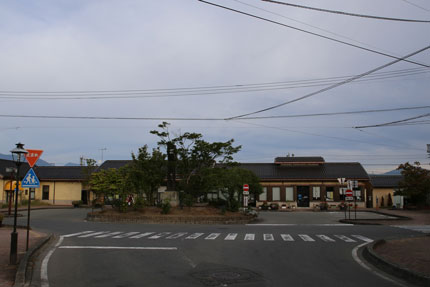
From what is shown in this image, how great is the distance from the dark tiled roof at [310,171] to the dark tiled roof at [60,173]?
23.4 metres

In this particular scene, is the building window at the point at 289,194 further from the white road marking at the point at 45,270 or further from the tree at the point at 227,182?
the white road marking at the point at 45,270

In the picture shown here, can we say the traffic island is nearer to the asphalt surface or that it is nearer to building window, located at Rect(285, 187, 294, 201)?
the asphalt surface

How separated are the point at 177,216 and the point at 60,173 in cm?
3543

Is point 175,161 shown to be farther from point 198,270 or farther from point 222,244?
point 198,270

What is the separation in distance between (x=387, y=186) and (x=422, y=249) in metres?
40.6

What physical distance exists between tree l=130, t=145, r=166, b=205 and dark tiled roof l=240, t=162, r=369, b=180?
2336 centimetres

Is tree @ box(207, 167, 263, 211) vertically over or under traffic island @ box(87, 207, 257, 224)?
over

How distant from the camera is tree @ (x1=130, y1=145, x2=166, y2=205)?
96.9 feet

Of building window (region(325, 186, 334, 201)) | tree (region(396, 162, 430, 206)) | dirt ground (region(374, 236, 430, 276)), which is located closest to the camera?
dirt ground (region(374, 236, 430, 276))

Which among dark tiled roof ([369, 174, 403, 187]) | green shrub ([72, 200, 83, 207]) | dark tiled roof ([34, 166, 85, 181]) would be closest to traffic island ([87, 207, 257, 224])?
green shrub ([72, 200, 83, 207])

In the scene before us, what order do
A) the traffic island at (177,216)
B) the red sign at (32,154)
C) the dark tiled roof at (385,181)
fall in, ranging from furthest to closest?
the dark tiled roof at (385,181)
the traffic island at (177,216)
the red sign at (32,154)

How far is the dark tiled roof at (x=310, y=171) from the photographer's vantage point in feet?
166

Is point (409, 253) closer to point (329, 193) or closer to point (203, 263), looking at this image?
point (203, 263)

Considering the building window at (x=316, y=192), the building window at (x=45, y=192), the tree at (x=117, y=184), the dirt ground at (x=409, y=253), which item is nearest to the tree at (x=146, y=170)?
the tree at (x=117, y=184)
